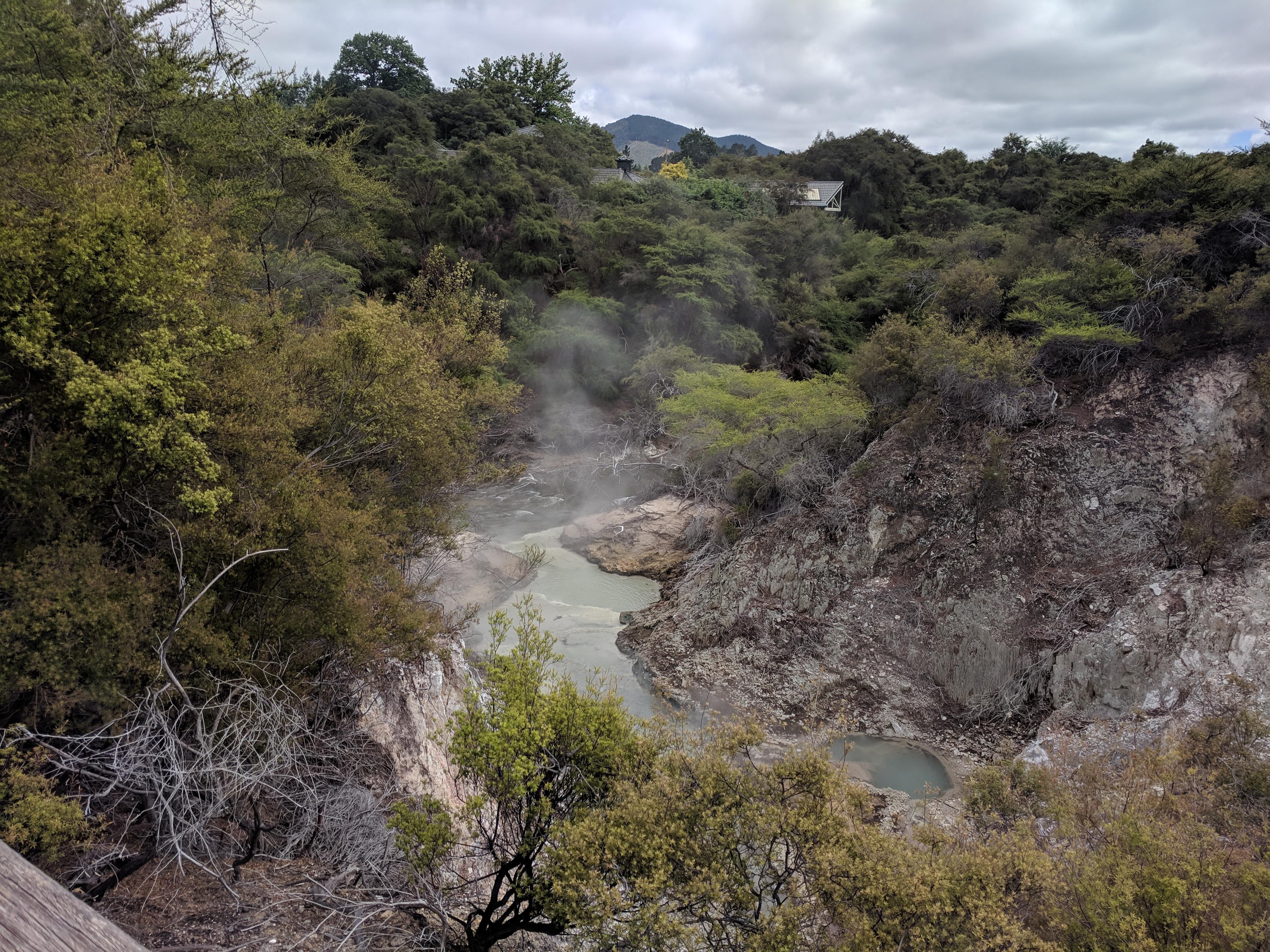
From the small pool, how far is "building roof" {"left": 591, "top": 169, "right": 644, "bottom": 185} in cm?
2663

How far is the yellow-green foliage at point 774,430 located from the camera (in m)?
17.7

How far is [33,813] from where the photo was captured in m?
4.95

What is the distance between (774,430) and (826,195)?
94.6ft

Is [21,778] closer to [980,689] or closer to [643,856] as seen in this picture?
[643,856]

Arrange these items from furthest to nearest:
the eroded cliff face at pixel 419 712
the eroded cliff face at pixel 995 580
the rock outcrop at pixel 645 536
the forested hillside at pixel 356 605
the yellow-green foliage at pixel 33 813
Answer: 1. the rock outcrop at pixel 645 536
2. the eroded cliff face at pixel 995 580
3. the eroded cliff face at pixel 419 712
4. the forested hillside at pixel 356 605
5. the yellow-green foliage at pixel 33 813

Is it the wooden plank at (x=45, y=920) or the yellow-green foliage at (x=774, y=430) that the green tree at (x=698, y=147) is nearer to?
the yellow-green foliage at (x=774, y=430)

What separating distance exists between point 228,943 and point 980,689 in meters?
13.4

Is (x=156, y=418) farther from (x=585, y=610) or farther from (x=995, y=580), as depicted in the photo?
(x=995, y=580)

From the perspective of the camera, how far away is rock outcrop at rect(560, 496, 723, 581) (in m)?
19.7

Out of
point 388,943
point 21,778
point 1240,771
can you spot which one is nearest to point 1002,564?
point 1240,771

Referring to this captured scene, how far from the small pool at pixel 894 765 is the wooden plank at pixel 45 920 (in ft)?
41.0

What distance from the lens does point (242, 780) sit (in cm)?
573

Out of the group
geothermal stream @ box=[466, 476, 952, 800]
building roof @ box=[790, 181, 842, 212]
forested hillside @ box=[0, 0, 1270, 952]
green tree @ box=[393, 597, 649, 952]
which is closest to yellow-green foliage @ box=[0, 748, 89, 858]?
forested hillside @ box=[0, 0, 1270, 952]

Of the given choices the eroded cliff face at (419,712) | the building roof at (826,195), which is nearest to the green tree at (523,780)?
the eroded cliff face at (419,712)
